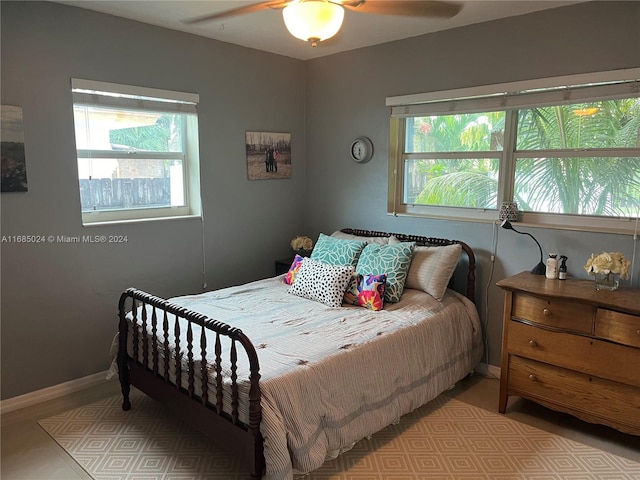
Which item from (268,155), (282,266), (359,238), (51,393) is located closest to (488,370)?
(359,238)

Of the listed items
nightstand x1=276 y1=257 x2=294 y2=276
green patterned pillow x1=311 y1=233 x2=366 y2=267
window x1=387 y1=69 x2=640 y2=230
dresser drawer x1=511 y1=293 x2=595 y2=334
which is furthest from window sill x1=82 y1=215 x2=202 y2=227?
dresser drawer x1=511 y1=293 x2=595 y2=334

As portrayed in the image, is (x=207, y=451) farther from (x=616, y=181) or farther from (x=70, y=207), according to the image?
(x=616, y=181)

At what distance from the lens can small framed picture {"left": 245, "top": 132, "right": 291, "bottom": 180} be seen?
158 inches

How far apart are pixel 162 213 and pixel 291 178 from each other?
1261 millimetres

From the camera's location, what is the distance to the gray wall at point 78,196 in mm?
2861

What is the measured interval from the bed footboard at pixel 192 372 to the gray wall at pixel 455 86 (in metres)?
1.91

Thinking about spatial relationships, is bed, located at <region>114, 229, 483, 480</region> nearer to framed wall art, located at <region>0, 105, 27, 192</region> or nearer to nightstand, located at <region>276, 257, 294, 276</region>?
nightstand, located at <region>276, 257, 294, 276</region>

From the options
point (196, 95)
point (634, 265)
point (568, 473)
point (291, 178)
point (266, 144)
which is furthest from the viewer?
point (291, 178)

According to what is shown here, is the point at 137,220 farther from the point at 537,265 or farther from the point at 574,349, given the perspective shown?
the point at 574,349

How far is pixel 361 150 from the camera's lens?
3.98 m

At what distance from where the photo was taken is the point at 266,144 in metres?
4.12

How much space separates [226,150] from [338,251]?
4.10 feet

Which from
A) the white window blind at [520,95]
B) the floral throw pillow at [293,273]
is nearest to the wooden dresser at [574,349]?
the white window blind at [520,95]

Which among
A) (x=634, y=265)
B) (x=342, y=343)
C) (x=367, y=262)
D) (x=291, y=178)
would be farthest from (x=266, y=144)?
(x=634, y=265)
